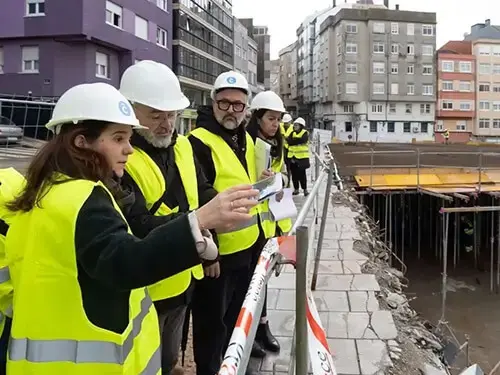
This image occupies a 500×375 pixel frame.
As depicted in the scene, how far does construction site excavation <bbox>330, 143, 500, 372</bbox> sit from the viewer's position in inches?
435

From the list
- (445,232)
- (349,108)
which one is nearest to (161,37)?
(445,232)

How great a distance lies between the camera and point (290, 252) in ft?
7.31

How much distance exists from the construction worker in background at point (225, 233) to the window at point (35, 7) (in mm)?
24733

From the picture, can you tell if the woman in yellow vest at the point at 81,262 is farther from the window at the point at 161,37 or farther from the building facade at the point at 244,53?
the building facade at the point at 244,53

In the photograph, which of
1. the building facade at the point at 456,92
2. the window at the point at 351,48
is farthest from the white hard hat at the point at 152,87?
the building facade at the point at 456,92

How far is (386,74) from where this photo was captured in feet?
196

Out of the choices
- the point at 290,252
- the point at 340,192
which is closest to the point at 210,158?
the point at 290,252

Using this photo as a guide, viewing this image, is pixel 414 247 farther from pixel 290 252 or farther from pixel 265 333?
pixel 290 252

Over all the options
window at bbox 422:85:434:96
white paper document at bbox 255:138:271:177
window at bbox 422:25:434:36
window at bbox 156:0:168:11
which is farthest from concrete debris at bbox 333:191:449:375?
window at bbox 422:25:434:36

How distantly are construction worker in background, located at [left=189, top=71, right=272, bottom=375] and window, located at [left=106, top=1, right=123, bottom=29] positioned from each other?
24809 millimetres

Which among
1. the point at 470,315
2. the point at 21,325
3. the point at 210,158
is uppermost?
the point at 210,158

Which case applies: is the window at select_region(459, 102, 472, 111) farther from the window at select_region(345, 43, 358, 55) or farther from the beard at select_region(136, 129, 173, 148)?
the beard at select_region(136, 129, 173, 148)

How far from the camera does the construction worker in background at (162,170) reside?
2186mm

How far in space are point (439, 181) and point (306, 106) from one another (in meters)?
65.7
